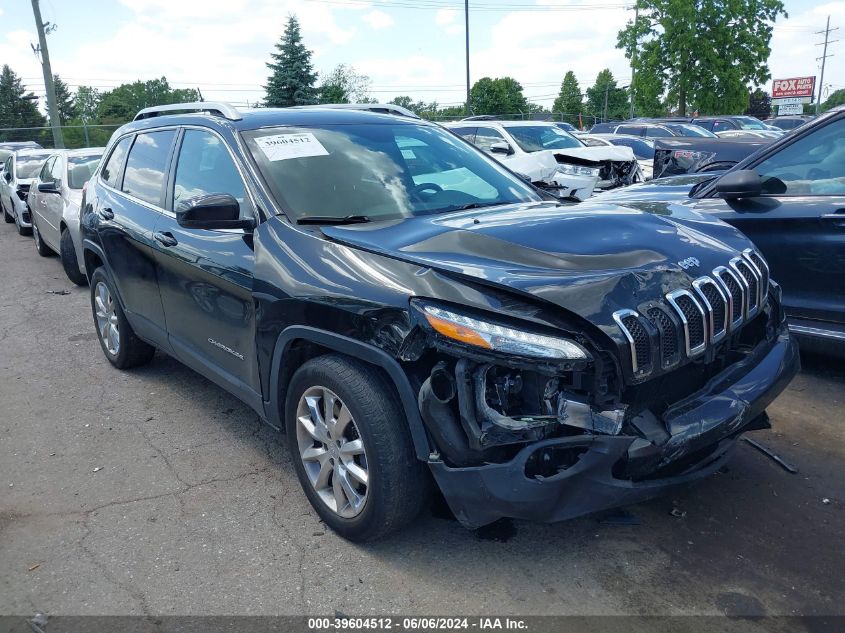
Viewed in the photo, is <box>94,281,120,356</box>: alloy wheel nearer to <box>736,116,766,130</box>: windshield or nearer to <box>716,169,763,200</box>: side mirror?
<box>716,169,763,200</box>: side mirror

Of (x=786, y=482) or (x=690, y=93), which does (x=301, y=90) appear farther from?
(x=786, y=482)

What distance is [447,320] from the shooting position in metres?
2.48

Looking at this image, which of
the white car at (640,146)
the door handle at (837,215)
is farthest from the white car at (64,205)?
the white car at (640,146)

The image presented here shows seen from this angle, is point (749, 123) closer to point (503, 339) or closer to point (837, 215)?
point (837, 215)

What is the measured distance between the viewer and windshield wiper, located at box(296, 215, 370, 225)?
329 centimetres

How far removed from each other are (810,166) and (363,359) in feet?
11.8

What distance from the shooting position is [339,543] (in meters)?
3.09

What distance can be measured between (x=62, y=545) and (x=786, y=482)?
3.43m

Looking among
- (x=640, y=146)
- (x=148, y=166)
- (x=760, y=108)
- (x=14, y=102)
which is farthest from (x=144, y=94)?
(x=148, y=166)

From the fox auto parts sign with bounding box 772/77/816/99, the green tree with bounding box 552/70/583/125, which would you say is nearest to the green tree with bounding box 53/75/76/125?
the green tree with bounding box 552/70/583/125

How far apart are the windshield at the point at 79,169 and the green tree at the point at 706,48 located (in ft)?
107

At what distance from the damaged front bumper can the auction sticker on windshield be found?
174cm

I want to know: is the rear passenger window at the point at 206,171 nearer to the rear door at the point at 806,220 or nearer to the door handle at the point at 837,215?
the rear door at the point at 806,220

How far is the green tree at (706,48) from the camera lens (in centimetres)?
3488
